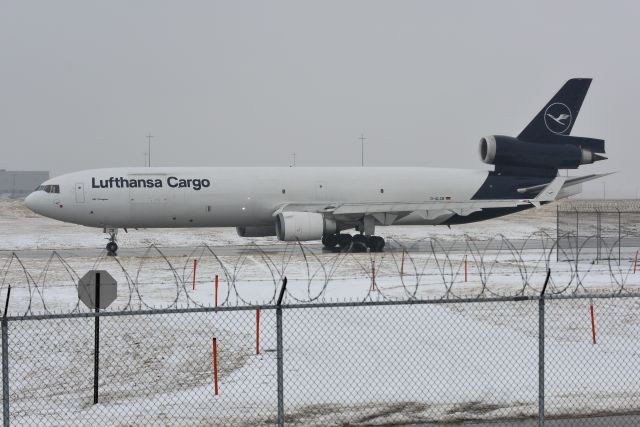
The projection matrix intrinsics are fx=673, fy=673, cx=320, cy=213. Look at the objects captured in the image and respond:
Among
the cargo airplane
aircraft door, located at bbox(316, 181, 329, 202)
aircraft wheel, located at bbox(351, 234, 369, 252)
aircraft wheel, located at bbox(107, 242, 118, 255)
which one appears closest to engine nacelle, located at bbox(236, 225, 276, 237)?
the cargo airplane

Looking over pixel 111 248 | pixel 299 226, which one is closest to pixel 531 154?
pixel 299 226

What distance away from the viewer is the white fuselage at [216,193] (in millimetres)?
33562

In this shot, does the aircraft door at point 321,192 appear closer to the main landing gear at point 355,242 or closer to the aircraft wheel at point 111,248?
the main landing gear at point 355,242

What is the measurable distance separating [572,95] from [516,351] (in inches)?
1213

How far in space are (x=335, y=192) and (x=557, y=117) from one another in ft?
48.6

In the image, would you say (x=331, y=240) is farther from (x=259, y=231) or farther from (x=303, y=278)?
(x=303, y=278)

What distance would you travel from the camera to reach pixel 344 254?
34.9 meters

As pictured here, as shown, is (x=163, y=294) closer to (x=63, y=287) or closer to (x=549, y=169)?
(x=63, y=287)

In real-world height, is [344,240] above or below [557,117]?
below

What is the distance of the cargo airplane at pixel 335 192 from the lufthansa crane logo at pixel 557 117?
0.20ft

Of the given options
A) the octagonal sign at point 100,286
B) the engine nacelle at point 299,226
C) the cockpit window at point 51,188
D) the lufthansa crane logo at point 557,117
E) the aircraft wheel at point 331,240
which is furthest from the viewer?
the lufthansa crane logo at point 557,117

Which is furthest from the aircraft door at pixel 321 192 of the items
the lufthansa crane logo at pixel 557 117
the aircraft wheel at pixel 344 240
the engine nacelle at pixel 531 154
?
the lufthansa crane logo at pixel 557 117

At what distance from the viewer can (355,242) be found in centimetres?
3625

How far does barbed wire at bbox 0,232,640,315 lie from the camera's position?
20625 mm
